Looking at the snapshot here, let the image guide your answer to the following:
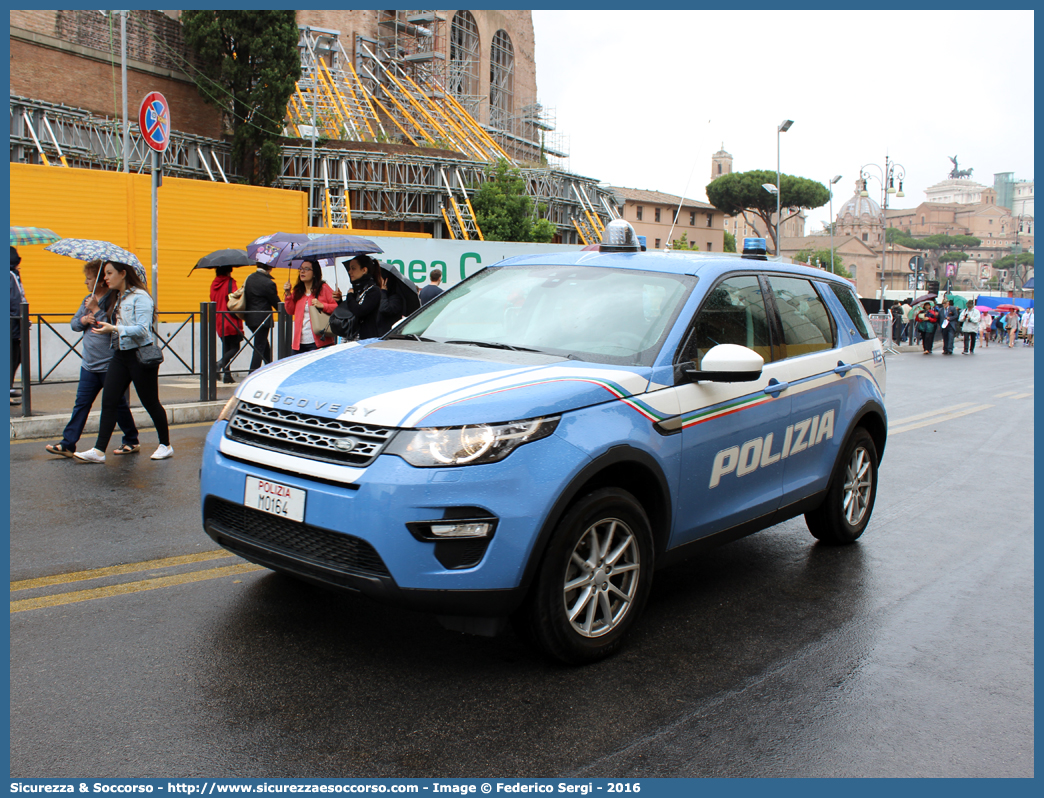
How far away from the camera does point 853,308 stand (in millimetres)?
6027

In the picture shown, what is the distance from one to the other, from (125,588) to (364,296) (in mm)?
5325

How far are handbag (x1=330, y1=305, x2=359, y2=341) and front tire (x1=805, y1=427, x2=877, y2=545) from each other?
5.40m

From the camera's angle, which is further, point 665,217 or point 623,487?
point 665,217

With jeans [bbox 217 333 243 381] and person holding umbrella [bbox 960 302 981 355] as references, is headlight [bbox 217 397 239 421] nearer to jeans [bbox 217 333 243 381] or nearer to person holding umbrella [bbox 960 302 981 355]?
jeans [bbox 217 333 243 381]

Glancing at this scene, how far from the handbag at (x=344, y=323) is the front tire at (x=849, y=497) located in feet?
17.7

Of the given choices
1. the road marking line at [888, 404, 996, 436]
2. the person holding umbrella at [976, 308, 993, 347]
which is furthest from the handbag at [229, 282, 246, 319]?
the person holding umbrella at [976, 308, 993, 347]

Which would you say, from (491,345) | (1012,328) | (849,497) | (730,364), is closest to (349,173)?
(1012,328)

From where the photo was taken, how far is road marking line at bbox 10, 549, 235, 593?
4.58 meters

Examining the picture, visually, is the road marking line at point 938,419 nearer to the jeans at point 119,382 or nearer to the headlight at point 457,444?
the jeans at point 119,382

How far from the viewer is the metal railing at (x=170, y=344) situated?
31.9 ft

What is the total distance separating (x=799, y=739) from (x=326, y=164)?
4289 cm

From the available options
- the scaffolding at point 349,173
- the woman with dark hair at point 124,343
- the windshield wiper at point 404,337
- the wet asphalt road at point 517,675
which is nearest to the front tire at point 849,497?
the wet asphalt road at point 517,675

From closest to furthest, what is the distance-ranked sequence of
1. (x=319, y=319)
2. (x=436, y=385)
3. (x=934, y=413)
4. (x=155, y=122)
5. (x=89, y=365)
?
(x=436, y=385)
(x=89, y=365)
(x=319, y=319)
(x=155, y=122)
(x=934, y=413)

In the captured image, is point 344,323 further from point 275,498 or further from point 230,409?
point 275,498
